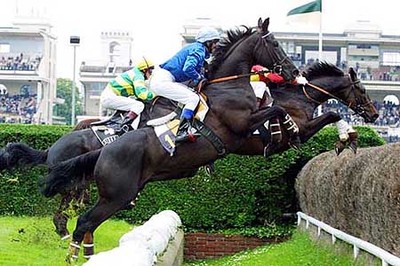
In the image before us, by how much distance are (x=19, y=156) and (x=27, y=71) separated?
54765 mm

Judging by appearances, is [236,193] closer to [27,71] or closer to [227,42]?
[227,42]

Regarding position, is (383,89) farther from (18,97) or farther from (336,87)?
(336,87)

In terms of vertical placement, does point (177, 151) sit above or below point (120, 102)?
below

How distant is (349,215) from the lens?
9.47 m

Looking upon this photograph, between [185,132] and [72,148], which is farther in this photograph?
[72,148]

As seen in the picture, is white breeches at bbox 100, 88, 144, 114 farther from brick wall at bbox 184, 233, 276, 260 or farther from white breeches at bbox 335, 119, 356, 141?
brick wall at bbox 184, 233, 276, 260

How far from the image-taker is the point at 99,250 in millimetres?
10391

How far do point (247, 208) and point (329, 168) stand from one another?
13.1ft

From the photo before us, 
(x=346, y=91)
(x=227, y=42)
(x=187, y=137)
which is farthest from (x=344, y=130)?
(x=187, y=137)

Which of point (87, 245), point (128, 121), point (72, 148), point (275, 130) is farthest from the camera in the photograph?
point (72, 148)

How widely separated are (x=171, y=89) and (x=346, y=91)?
2.59 m

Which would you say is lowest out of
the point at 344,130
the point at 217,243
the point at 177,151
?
the point at 217,243

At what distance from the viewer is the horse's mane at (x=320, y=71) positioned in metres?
9.50

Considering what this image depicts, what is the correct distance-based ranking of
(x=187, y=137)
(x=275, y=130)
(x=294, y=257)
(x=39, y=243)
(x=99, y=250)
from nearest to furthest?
(x=187, y=137)
(x=275, y=130)
(x=39, y=243)
(x=99, y=250)
(x=294, y=257)
